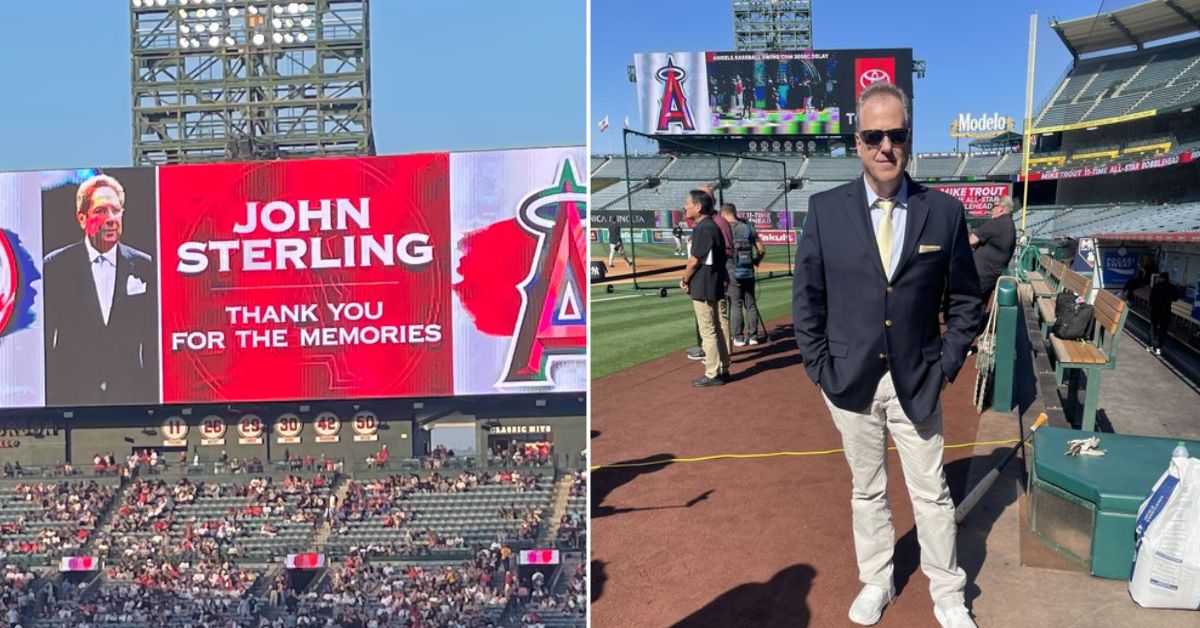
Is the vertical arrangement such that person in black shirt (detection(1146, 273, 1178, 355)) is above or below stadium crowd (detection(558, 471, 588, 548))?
above

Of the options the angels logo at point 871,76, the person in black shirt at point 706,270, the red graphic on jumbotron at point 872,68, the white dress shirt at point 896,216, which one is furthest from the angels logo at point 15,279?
the white dress shirt at point 896,216

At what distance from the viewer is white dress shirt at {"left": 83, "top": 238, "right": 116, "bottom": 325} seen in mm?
42250

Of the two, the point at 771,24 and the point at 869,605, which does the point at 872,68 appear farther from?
the point at 869,605

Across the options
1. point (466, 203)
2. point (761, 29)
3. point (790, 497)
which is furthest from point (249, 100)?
point (790, 497)

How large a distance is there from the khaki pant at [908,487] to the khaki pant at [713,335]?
3544 mm

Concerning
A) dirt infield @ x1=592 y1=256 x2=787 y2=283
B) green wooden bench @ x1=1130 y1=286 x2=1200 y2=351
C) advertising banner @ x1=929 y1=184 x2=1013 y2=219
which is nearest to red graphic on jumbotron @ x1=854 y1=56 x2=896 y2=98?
advertising banner @ x1=929 y1=184 x2=1013 y2=219

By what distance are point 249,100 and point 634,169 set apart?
23.2 m

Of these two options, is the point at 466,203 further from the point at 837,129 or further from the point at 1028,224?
the point at 1028,224

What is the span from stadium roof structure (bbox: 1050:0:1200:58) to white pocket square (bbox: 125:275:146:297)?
4201 cm

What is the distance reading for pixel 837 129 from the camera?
49.4 m

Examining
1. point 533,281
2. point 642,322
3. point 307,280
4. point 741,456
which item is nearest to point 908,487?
point 741,456

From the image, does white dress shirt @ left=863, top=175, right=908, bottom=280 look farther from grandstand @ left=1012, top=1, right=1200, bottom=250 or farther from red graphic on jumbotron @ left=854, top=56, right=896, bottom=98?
red graphic on jumbotron @ left=854, top=56, right=896, bottom=98

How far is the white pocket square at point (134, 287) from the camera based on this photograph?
4291 cm

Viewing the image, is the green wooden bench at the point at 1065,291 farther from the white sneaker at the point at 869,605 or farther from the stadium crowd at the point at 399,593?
the stadium crowd at the point at 399,593
